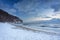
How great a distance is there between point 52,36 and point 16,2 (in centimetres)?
68

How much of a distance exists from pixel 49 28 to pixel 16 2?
0.59 metres

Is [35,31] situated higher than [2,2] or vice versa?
Result: [2,2]

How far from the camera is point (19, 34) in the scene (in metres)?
1.66

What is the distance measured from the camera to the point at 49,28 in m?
1.65

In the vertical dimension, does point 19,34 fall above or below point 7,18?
below

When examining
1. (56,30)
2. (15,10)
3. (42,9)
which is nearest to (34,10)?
(42,9)

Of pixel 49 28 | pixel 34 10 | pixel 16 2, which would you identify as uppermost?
pixel 16 2

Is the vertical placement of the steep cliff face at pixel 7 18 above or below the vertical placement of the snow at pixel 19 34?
above

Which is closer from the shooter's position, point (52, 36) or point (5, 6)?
point (52, 36)

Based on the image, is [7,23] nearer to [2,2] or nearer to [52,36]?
[2,2]

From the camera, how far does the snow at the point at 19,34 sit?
163cm

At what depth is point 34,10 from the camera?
5.57ft

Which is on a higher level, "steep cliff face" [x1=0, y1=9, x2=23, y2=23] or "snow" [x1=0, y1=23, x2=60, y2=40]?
"steep cliff face" [x1=0, y1=9, x2=23, y2=23]

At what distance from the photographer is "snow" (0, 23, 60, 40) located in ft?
5.34
